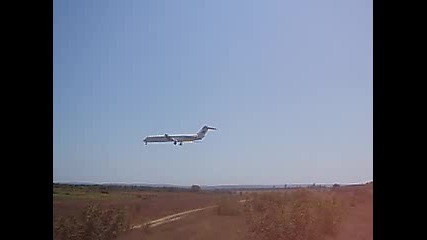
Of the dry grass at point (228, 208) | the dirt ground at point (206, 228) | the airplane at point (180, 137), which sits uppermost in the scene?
the airplane at point (180, 137)

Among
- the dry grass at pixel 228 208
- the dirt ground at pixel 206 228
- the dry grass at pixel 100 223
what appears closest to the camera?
the dirt ground at pixel 206 228

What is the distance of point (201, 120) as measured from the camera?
7.67 ft

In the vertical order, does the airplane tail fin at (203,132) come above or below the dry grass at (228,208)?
above

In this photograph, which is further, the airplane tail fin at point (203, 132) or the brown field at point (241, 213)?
the airplane tail fin at point (203, 132)

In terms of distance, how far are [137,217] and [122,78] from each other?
26.6 inches

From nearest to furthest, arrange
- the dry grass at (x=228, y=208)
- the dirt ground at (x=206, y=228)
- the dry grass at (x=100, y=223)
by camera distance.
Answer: the dirt ground at (x=206, y=228) → the dry grass at (x=228, y=208) → the dry grass at (x=100, y=223)

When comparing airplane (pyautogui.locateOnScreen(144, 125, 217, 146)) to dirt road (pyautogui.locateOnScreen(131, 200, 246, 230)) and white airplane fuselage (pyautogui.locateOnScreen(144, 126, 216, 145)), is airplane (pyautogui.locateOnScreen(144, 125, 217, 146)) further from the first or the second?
dirt road (pyautogui.locateOnScreen(131, 200, 246, 230))

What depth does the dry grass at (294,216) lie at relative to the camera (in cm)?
216

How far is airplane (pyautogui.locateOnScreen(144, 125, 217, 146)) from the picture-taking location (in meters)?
2.33

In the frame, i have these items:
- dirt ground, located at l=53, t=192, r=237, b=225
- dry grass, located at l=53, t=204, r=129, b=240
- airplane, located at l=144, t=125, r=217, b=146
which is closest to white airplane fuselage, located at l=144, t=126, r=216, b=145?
airplane, located at l=144, t=125, r=217, b=146

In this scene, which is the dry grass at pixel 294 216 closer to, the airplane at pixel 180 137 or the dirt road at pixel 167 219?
the dirt road at pixel 167 219

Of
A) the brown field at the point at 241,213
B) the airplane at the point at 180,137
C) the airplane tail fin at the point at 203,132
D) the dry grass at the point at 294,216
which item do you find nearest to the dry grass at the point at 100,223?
the brown field at the point at 241,213
